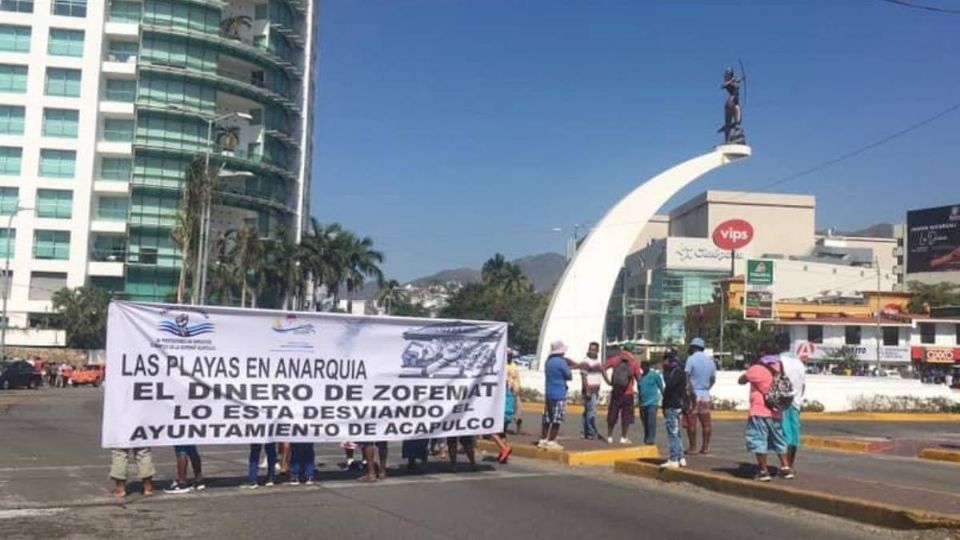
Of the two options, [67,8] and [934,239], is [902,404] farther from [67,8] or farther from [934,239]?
[934,239]

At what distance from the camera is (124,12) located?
7662 cm

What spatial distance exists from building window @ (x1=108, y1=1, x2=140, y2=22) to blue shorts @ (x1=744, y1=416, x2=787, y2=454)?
74.7 meters

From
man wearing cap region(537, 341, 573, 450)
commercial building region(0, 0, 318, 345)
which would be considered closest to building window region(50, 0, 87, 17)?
commercial building region(0, 0, 318, 345)

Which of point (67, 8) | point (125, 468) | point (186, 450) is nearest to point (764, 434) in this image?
point (186, 450)

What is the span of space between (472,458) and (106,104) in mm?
69603

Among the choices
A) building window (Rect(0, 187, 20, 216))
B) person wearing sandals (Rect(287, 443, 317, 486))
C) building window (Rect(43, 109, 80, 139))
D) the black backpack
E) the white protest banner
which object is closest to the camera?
the white protest banner

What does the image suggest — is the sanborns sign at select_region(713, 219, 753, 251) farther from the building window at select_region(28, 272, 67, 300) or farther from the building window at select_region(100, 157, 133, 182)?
the building window at select_region(28, 272, 67, 300)

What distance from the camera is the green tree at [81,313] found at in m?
69.7

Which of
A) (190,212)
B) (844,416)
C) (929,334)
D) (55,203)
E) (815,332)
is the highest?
(55,203)

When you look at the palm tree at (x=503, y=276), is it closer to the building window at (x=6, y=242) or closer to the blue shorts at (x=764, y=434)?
the building window at (x=6, y=242)

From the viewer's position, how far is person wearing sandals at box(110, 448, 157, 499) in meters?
11.0

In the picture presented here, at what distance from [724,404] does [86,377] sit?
4207 cm

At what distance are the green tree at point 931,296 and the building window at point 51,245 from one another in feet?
259

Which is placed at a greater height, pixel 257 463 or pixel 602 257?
pixel 602 257
